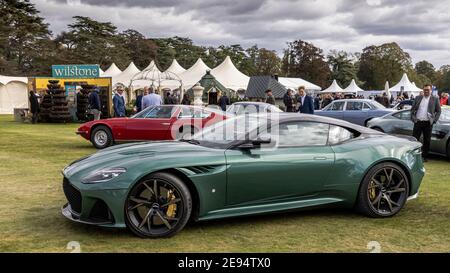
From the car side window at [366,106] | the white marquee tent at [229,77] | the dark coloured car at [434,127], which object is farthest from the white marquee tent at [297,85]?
the dark coloured car at [434,127]

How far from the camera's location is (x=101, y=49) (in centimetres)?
7094

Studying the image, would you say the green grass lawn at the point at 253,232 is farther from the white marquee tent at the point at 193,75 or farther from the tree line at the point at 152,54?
the tree line at the point at 152,54

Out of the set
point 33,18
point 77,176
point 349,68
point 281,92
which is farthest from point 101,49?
point 77,176

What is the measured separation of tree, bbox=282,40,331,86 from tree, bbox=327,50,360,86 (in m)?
3.30

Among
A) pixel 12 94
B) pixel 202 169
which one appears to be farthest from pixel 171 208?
pixel 12 94

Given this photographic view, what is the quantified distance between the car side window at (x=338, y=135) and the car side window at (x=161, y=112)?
7212 millimetres

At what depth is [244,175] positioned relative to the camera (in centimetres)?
489

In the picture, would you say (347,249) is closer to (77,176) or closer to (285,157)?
(285,157)

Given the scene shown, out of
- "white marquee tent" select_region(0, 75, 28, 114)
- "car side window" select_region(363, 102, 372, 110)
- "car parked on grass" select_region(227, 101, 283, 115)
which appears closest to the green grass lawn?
"car parked on grass" select_region(227, 101, 283, 115)

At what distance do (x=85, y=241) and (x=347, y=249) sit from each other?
8.22ft

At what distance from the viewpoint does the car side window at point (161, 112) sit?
12.3 m

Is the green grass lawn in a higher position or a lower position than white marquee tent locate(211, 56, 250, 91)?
lower

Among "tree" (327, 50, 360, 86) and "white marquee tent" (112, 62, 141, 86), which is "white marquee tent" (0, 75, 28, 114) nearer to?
"white marquee tent" (112, 62, 141, 86)

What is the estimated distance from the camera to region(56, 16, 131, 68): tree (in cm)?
6969
